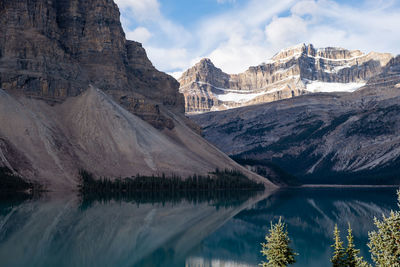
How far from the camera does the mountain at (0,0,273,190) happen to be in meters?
108

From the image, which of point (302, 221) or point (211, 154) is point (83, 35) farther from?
point (302, 221)

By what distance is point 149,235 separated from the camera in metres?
48.8

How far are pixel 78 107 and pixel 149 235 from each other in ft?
305

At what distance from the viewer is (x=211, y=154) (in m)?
162

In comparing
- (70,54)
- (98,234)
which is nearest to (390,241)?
(98,234)

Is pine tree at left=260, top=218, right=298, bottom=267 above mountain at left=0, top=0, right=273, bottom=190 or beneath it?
beneath

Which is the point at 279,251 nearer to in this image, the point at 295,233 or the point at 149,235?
the point at 149,235

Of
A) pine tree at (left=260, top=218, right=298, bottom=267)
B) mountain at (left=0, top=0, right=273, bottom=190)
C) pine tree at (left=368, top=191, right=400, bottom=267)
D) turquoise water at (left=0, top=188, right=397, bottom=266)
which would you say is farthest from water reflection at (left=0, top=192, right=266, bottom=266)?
mountain at (left=0, top=0, right=273, bottom=190)

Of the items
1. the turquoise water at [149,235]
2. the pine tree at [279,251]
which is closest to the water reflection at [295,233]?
the turquoise water at [149,235]

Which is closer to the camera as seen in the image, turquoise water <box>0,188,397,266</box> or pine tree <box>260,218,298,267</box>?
pine tree <box>260,218,298,267</box>

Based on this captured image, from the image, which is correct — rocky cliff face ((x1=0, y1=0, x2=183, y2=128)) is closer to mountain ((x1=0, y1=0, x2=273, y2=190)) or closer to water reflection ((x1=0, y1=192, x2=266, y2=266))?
mountain ((x1=0, y1=0, x2=273, y2=190))

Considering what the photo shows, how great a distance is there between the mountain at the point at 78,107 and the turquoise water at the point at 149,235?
110 ft

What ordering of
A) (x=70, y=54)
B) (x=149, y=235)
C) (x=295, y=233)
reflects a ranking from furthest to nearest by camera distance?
(x=70, y=54) < (x=295, y=233) < (x=149, y=235)

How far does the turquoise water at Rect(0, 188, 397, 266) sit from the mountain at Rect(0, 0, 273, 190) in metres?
33.4
